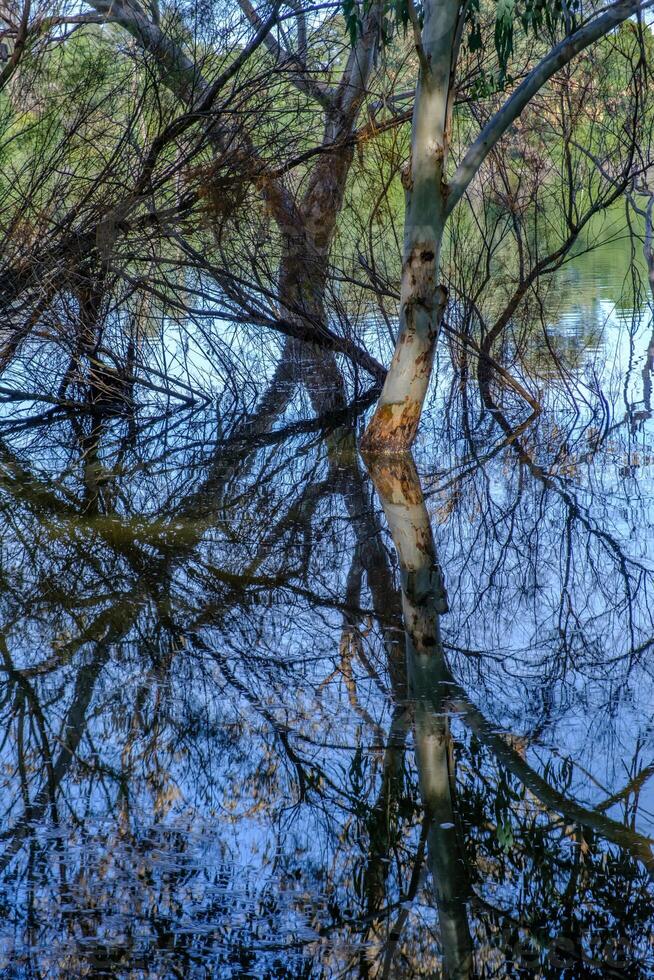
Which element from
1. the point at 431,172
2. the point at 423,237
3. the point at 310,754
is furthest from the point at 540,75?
the point at 310,754

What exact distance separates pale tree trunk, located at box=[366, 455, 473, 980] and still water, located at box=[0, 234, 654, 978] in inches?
0.4

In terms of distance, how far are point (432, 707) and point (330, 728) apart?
342 millimetres

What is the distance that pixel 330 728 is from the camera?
10.5 feet

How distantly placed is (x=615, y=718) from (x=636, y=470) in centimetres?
364

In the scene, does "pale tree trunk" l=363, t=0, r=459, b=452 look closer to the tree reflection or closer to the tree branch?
the tree branch

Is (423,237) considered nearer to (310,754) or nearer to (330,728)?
(330,728)

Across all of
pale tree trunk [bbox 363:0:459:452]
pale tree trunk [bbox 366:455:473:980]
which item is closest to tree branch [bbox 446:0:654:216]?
pale tree trunk [bbox 363:0:459:452]

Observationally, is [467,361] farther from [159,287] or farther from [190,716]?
[190,716]

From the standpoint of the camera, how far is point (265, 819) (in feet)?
8.95

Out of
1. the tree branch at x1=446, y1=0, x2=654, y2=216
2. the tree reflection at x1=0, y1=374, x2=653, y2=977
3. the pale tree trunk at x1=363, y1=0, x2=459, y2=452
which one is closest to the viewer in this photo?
the tree reflection at x1=0, y1=374, x2=653, y2=977

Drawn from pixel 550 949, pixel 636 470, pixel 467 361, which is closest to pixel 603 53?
pixel 467 361

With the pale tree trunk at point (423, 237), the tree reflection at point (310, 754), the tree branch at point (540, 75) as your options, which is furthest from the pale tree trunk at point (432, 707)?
the tree branch at point (540, 75)

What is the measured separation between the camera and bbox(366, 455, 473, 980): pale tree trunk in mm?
2303

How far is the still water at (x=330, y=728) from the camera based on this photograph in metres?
2.29
